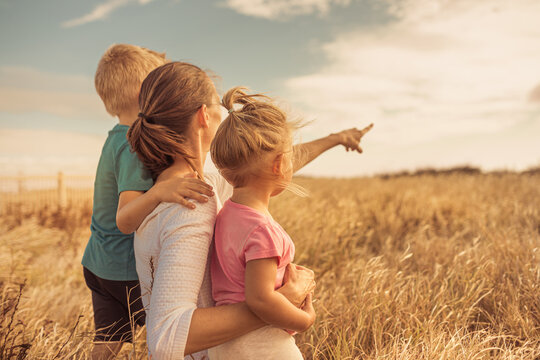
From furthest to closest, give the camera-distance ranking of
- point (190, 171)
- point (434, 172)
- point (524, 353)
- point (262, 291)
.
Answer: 1. point (434, 172)
2. point (524, 353)
3. point (190, 171)
4. point (262, 291)

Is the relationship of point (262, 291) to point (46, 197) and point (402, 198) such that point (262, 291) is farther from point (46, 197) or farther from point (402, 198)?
point (46, 197)

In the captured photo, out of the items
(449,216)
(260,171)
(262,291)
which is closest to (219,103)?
(260,171)

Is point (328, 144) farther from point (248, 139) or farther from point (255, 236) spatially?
point (255, 236)

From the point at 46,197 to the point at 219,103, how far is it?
17.0 m

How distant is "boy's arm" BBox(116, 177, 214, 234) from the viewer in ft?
4.35

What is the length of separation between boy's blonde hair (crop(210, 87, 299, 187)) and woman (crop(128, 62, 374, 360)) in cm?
15

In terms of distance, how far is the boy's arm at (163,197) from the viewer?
1.33 meters

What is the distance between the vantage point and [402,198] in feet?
20.5

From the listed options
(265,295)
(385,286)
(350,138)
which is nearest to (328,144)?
(350,138)

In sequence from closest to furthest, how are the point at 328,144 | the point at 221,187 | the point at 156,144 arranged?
the point at 156,144 → the point at 221,187 → the point at 328,144

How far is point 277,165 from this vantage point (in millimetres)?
1320

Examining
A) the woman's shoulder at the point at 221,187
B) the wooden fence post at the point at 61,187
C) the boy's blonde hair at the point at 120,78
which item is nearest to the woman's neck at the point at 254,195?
the woman's shoulder at the point at 221,187

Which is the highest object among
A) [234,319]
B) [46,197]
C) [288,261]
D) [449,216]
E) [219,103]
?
[219,103]

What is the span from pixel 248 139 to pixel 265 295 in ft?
1.50
